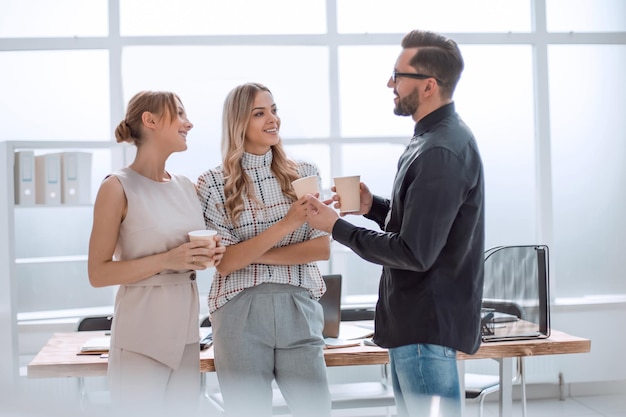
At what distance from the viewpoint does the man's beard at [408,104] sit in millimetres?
1753

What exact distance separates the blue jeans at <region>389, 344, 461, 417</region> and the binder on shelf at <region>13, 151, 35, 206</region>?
2831 mm

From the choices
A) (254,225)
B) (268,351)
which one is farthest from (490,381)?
(254,225)

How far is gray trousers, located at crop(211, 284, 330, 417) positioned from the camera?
2.02 metres

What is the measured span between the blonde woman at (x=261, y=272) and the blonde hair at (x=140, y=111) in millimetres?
267

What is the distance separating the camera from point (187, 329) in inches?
73.2

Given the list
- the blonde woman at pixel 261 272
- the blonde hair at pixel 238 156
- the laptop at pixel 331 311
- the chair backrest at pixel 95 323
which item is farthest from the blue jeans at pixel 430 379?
the chair backrest at pixel 95 323

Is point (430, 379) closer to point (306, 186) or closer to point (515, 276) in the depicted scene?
point (306, 186)

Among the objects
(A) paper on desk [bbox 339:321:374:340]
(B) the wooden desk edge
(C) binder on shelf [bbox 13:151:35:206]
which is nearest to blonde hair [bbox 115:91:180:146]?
(B) the wooden desk edge

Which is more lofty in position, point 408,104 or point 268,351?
point 408,104

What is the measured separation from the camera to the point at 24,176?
12.4 ft

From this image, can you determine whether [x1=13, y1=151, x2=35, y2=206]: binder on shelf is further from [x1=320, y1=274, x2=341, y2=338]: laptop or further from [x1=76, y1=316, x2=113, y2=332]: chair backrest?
[x1=320, y1=274, x2=341, y2=338]: laptop

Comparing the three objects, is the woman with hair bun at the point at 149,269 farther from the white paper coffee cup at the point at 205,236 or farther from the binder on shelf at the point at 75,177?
the binder on shelf at the point at 75,177

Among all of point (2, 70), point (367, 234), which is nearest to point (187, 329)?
point (367, 234)

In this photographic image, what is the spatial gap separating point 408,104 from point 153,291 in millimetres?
862
